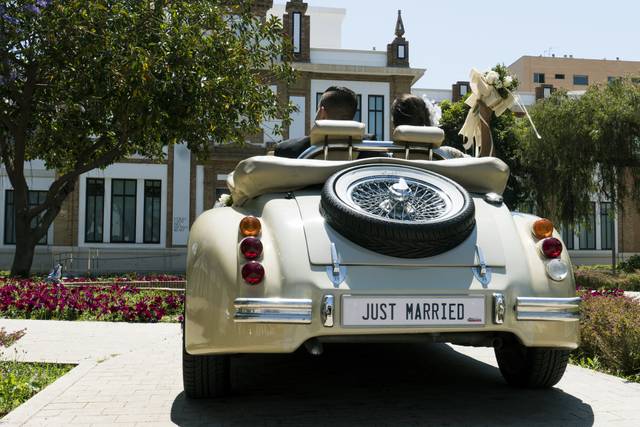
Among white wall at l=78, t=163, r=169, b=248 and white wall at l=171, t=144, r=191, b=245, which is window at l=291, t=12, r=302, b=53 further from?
white wall at l=78, t=163, r=169, b=248

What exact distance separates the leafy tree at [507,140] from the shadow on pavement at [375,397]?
23.3 meters

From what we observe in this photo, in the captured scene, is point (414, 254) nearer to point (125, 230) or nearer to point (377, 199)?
point (377, 199)

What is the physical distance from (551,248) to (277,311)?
1619 mm

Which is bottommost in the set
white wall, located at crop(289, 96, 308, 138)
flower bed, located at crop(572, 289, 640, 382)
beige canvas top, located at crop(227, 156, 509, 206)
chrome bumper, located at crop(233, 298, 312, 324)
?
flower bed, located at crop(572, 289, 640, 382)

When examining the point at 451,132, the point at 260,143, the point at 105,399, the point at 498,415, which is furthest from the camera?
the point at 260,143

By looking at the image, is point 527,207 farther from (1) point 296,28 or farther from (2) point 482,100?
(2) point 482,100

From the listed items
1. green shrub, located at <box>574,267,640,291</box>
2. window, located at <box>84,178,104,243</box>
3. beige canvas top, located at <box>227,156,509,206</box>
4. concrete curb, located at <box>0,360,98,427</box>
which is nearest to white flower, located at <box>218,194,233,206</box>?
beige canvas top, located at <box>227,156,509,206</box>

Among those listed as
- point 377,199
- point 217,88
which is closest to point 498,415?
point 377,199

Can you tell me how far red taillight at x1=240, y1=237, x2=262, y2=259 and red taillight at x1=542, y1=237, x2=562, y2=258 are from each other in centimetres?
162

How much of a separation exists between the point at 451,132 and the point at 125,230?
15917 mm

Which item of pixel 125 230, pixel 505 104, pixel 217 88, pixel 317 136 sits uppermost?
pixel 217 88

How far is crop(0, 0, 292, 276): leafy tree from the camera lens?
12.3 metres

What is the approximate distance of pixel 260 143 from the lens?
101ft

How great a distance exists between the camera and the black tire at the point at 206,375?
12.2 feet
